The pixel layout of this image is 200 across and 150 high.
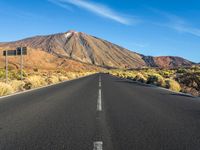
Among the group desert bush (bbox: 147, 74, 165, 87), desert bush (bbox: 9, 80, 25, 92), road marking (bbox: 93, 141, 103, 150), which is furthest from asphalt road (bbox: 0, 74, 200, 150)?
desert bush (bbox: 147, 74, 165, 87)

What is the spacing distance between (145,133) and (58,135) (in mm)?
1961

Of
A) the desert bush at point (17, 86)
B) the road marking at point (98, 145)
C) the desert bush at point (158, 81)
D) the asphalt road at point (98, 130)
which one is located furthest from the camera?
the desert bush at point (158, 81)

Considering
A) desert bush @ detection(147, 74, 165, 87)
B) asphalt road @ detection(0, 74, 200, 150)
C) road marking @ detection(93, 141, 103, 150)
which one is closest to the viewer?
road marking @ detection(93, 141, 103, 150)

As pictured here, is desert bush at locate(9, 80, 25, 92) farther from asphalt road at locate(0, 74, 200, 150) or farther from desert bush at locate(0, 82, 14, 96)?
asphalt road at locate(0, 74, 200, 150)

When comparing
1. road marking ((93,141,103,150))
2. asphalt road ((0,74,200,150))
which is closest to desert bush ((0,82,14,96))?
asphalt road ((0,74,200,150))

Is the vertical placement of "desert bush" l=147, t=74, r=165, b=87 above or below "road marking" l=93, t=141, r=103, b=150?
above

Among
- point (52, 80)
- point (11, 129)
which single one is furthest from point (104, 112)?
point (52, 80)

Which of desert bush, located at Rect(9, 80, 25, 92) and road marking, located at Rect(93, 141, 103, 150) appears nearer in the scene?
road marking, located at Rect(93, 141, 103, 150)

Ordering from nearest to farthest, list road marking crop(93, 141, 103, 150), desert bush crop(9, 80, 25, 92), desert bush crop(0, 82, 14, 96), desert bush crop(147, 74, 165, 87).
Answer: road marking crop(93, 141, 103, 150) < desert bush crop(0, 82, 14, 96) < desert bush crop(9, 80, 25, 92) < desert bush crop(147, 74, 165, 87)

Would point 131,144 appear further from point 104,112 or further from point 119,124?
point 104,112

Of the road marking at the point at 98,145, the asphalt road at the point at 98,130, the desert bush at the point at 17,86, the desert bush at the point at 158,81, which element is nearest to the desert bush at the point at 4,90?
the desert bush at the point at 17,86

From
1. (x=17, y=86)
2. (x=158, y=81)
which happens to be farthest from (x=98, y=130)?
(x=158, y=81)

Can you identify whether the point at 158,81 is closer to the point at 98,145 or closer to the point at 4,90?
the point at 4,90

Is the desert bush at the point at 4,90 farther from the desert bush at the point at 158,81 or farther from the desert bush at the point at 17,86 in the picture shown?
the desert bush at the point at 158,81
